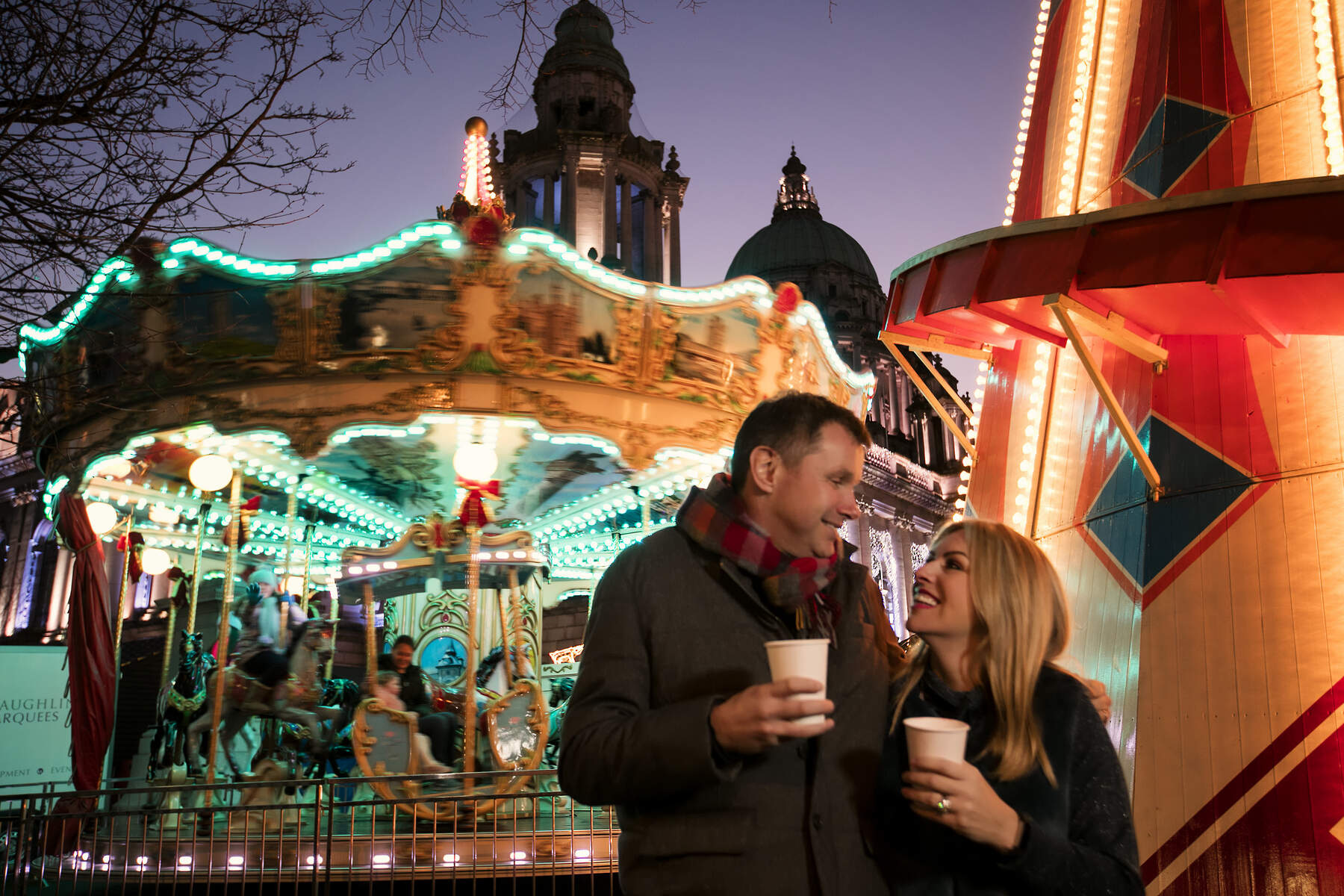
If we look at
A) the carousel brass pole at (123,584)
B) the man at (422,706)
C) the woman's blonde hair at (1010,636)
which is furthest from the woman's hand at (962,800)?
the carousel brass pole at (123,584)

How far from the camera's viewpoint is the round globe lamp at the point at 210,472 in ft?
29.3

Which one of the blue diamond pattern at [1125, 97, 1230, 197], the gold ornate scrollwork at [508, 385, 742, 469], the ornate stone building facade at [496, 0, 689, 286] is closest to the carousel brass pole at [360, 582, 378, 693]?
the gold ornate scrollwork at [508, 385, 742, 469]

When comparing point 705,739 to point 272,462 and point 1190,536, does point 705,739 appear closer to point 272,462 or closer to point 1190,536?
point 1190,536

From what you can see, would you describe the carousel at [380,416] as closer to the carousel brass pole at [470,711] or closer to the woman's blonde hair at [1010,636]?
the carousel brass pole at [470,711]

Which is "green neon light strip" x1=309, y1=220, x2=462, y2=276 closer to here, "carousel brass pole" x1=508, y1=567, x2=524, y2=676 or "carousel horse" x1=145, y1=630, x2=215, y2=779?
"carousel brass pole" x1=508, y1=567, x2=524, y2=676

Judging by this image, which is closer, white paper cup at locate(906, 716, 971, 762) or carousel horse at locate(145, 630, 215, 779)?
white paper cup at locate(906, 716, 971, 762)

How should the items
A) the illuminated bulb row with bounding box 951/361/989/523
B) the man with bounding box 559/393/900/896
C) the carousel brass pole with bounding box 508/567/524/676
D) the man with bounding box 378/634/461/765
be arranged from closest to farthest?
the man with bounding box 559/393/900/896 → the illuminated bulb row with bounding box 951/361/989/523 → the man with bounding box 378/634/461/765 → the carousel brass pole with bounding box 508/567/524/676

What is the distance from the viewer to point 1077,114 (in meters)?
6.93

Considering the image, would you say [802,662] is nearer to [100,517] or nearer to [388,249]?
[388,249]

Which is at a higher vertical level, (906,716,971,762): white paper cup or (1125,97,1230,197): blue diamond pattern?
(1125,97,1230,197): blue diamond pattern

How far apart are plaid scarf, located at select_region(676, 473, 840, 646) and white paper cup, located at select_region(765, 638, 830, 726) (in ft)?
0.97

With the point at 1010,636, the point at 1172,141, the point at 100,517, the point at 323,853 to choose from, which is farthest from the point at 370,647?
the point at 1010,636

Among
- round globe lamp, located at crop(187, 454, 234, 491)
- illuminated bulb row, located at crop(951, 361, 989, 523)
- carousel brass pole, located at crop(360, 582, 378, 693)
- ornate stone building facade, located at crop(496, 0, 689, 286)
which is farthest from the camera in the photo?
ornate stone building facade, located at crop(496, 0, 689, 286)

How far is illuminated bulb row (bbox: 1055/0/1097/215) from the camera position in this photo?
6.82 meters
